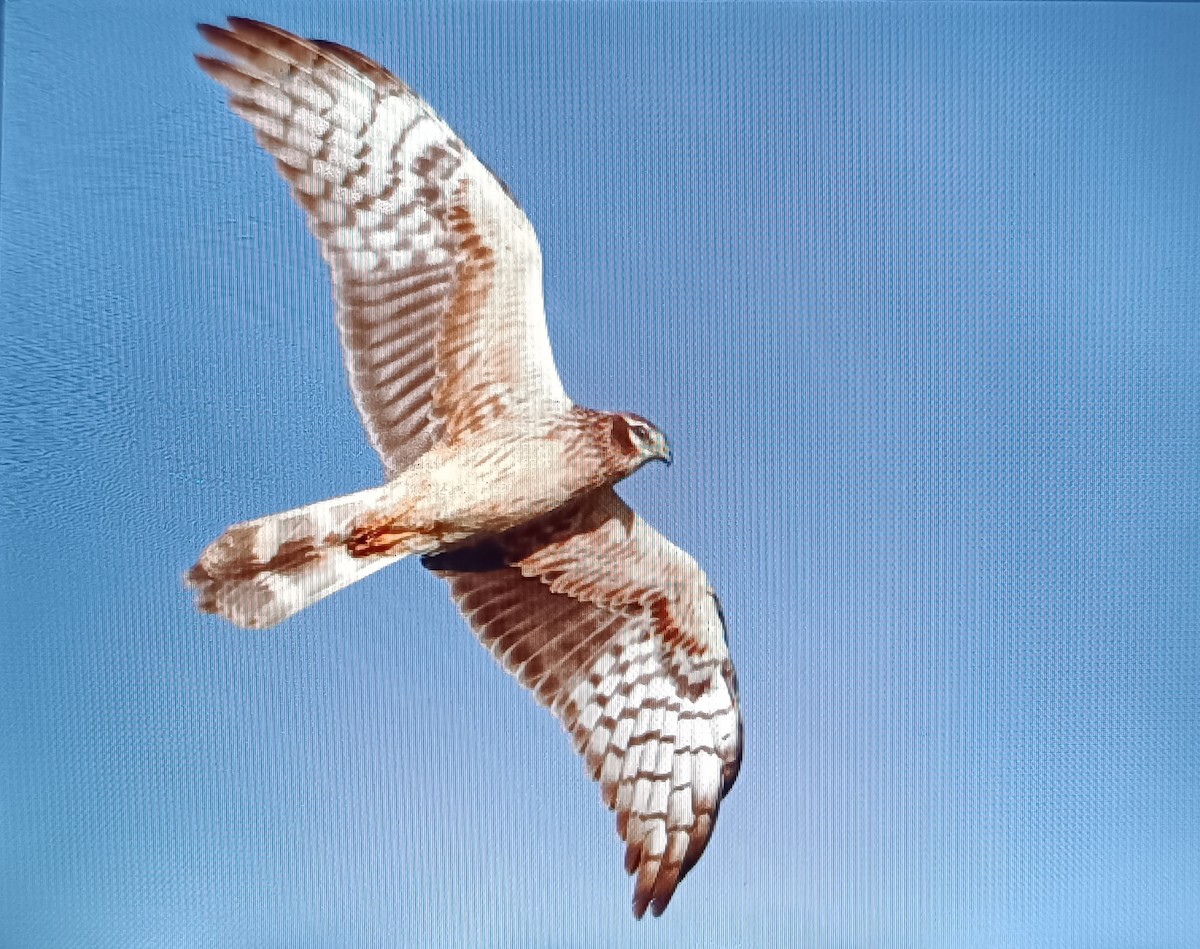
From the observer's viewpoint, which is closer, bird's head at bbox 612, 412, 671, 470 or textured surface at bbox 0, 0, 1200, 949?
bird's head at bbox 612, 412, 671, 470

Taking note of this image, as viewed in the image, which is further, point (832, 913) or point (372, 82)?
point (832, 913)

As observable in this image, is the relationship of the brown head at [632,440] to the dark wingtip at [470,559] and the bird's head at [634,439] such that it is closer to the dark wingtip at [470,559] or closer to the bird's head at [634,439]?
the bird's head at [634,439]

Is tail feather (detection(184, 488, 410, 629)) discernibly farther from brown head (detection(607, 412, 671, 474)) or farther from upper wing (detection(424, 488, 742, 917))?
brown head (detection(607, 412, 671, 474))

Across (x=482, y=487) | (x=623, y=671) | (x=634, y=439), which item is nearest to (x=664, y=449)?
(x=634, y=439)

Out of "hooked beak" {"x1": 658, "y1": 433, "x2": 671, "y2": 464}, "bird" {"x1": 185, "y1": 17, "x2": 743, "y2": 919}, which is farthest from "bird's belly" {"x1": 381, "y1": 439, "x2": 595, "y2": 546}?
"hooked beak" {"x1": 658, "y1": 433, "x2": 671, "y2": 464}

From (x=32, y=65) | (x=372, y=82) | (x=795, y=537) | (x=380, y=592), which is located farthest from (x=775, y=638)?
(x=32, y=65)

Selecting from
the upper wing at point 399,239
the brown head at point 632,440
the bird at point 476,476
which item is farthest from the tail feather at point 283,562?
the brown head at point 632,440

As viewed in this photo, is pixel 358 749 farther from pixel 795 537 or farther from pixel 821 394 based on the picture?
pixel 821 394
